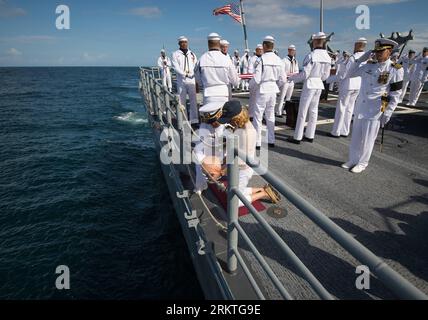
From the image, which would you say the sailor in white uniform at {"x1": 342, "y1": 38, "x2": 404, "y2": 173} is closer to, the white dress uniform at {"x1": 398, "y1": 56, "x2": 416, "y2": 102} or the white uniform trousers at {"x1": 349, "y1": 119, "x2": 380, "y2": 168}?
the white uniform trousers at {"x1": 349, "y1": 119, "x2": 380, "y2": 168}

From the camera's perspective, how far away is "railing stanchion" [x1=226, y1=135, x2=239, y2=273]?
80.6 inches

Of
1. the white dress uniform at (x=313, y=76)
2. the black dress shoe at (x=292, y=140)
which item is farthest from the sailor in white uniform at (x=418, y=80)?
the black dress shoe at (x=292, y=140)

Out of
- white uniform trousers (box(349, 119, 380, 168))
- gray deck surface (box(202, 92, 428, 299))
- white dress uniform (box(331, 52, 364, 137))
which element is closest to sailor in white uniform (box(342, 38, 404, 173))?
white uniform trousers (box(349, 119, 380, 168))

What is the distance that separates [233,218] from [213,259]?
0.81m

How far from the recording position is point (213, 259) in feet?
9.09

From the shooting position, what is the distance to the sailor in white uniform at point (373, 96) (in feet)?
14.4

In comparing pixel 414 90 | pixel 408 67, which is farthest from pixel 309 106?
pixel 408 67

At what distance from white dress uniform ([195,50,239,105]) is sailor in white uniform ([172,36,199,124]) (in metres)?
2.23

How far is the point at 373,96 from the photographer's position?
461cm

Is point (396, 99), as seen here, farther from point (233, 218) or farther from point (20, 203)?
point (20, 203)

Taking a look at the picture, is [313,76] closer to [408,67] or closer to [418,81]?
[418,81]

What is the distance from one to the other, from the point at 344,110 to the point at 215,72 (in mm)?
3865

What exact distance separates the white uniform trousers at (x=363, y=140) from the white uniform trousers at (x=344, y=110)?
80.2 inches
